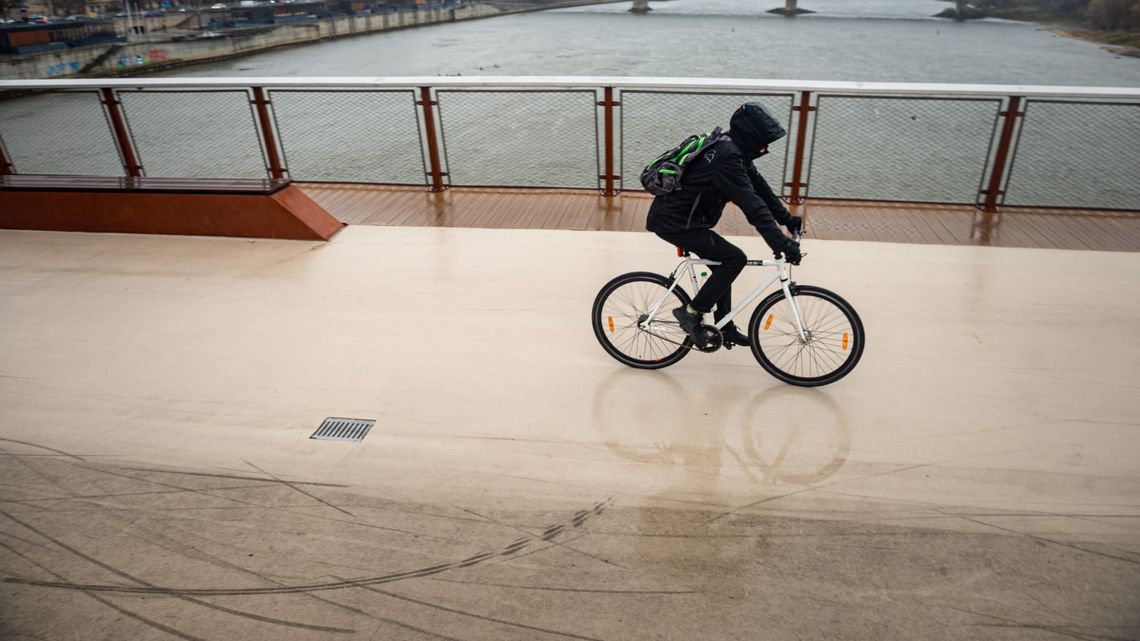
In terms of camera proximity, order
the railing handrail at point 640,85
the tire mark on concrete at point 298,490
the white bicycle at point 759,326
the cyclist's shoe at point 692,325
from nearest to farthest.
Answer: the tire mark on concrete at point 298,490, the white bicycle at point 759,326, the cyclist's shoe at point 692,325, the railing handrail at point 640,85

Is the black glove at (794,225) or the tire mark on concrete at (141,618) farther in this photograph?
the black glove at (794,225)

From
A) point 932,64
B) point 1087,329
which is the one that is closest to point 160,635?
point 1087,329

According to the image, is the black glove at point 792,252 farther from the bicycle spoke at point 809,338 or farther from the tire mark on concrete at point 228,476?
the tire mark on concrete at point 228,476

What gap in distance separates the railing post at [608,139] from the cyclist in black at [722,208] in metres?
3.41

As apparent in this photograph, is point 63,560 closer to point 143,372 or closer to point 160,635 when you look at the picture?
point 160,635

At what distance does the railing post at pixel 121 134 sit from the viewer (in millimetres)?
7023

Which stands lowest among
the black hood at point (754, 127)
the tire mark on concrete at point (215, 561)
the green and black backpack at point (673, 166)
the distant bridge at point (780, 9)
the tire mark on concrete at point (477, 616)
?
the distant bridge at point (780, 9)

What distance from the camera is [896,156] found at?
23484 millimetres

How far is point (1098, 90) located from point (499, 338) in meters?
5.70

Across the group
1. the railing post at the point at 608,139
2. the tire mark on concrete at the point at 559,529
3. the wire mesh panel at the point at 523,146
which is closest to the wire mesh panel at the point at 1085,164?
the wire mesh panel at the point at 523,146

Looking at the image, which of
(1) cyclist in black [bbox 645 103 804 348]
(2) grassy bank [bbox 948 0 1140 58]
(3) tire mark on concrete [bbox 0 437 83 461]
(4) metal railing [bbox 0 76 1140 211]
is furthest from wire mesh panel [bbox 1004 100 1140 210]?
(2) grassy bank [bbox 948 0 1140 58]

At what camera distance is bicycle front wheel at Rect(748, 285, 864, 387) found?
11.4ft

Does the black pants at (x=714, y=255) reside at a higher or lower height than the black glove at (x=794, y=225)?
lower

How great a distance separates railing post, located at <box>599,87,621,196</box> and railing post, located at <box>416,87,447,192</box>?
1.69 metres
